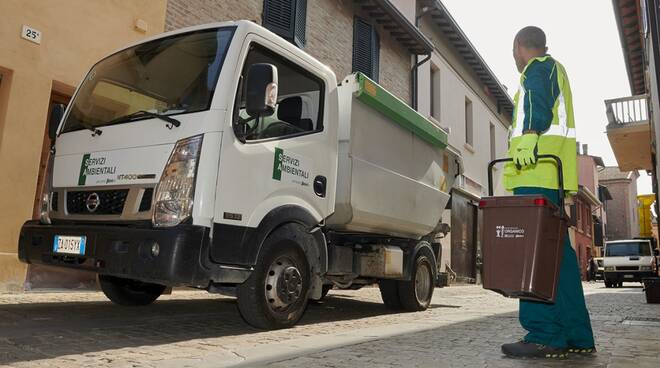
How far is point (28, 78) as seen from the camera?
6480 mm

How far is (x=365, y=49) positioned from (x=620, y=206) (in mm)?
50951

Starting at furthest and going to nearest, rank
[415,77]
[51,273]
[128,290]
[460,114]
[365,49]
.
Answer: [460,114]
[415,77]
[365,49]
[51,273]
[128,290]

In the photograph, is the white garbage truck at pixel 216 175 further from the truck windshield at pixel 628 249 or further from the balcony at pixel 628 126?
the truck windshield at pixel 628 249

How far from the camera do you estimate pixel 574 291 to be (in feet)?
11.3

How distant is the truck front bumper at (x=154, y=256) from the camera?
11.9 ft

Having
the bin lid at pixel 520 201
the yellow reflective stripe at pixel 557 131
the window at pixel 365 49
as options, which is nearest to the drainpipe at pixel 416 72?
the window at pixel 365 49

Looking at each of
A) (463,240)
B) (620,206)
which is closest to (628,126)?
(463,240)

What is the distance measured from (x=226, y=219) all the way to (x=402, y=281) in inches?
140

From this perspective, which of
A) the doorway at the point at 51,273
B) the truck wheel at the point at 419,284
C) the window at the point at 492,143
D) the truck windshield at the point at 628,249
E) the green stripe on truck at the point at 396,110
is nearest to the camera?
the green stripe on truck at the point at 396,110

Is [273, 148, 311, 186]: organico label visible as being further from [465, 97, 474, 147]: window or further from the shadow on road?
[465, 97, 474, 147]: window

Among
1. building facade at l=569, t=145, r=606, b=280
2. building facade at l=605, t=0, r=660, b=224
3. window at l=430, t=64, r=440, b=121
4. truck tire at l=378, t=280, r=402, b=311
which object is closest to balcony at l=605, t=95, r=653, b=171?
building facade at l=605, t=0, r=660, b=224

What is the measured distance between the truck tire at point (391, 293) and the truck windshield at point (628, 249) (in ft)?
63.1

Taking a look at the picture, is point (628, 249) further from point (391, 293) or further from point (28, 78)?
point (28, 78)

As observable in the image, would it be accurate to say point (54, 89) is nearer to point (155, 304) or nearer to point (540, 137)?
point (155, 304)
